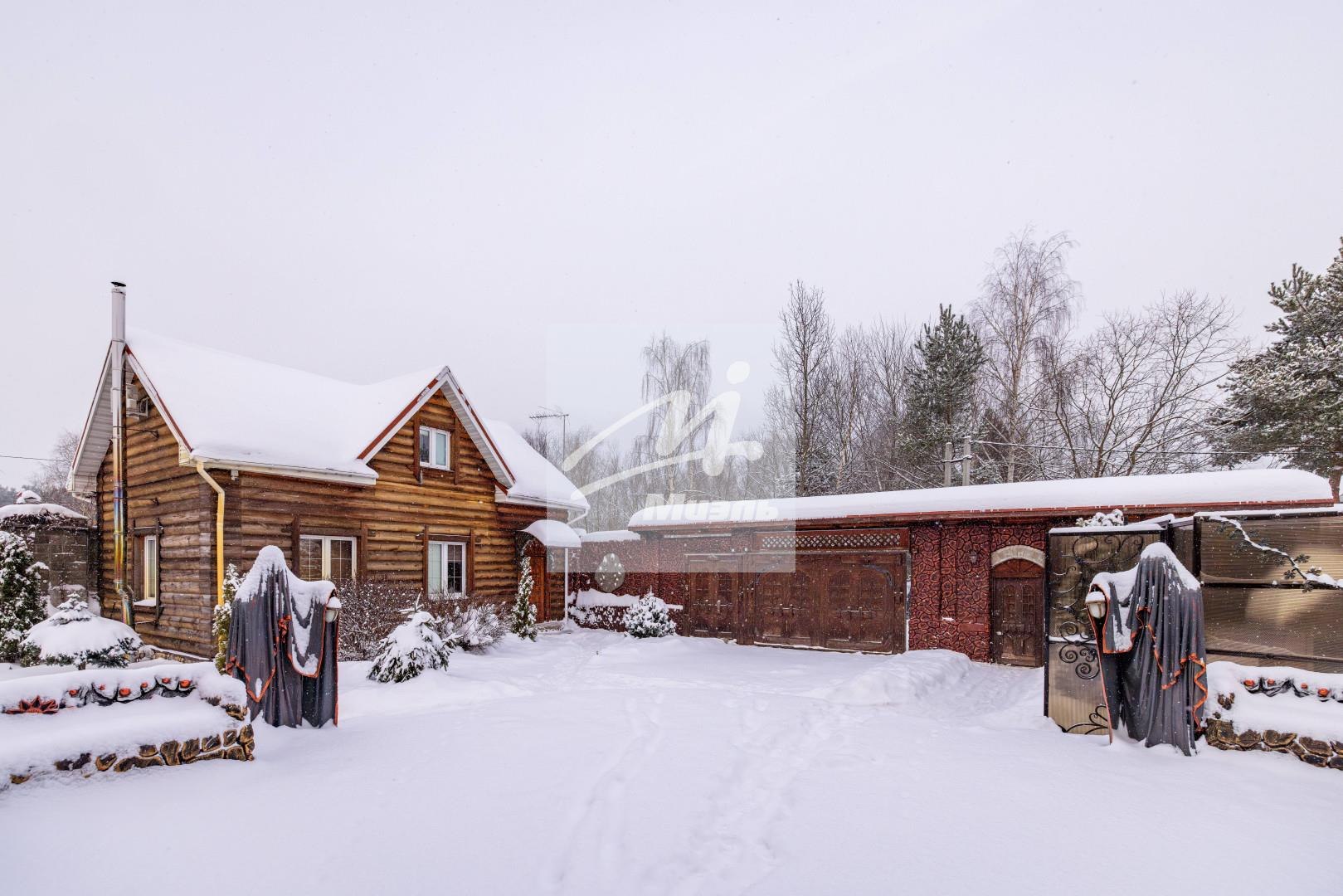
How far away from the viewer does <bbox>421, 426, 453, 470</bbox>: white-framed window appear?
563 inches

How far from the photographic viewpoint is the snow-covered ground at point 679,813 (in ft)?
11.2

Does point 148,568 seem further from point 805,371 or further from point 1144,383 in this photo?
point 1144,383

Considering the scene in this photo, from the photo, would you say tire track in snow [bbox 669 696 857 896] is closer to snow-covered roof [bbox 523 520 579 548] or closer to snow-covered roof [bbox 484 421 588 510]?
snow-covered roof [bbox 523 520 579 548]

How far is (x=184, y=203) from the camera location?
1861 cm

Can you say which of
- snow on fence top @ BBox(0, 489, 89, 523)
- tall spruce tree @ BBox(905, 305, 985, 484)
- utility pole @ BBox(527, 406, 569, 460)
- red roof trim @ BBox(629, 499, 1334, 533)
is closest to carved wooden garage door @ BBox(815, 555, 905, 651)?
red roof trim @ BBox(629, 499, 1334, 533)

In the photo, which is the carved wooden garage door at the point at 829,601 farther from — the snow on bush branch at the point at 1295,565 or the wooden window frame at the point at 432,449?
the wooden window frame at the point at 432,449

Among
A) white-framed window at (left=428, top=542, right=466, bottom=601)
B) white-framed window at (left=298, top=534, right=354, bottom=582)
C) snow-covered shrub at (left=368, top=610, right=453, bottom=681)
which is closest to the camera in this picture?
snow-covered shrub at (left=368, top=610, right=453, bottom=681)

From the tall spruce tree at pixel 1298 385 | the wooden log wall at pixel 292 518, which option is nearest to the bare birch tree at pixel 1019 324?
the tall spruce tree at pixel 1298 385

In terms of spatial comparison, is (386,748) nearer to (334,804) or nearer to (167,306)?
(334,804)

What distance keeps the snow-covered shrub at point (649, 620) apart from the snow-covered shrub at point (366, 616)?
186 inches

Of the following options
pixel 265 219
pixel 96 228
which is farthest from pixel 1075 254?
pixel 265 219

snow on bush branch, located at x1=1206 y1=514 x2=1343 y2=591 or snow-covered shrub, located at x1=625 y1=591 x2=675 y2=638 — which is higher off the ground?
snow on bush branch, located at x1=1206 y1=514 x2=1343 y2=591

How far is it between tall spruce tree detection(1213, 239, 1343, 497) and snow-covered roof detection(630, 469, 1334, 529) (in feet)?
26.6

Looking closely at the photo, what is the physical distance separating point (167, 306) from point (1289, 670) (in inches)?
3644
